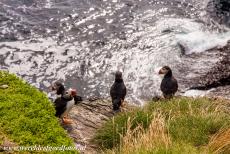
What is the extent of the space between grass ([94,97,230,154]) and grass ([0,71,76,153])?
161 centimetres

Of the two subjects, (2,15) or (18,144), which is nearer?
(18,144)

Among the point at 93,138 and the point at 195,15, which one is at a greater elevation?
the point at 195,15

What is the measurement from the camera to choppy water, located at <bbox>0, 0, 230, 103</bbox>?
22.4m

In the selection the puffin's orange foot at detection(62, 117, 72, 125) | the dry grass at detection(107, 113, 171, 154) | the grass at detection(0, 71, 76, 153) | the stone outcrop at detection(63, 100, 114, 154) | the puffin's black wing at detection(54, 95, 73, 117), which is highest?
the grass at detection(0, 71, 76, 153)

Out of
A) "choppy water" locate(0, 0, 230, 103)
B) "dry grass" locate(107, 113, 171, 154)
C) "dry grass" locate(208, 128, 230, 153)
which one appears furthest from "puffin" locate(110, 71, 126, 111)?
"dry grass" locate(208, 128, 230, 153)

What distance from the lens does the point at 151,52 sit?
959 inches

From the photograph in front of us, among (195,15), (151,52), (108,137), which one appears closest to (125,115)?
(108,137)

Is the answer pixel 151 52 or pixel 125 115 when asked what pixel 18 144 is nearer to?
pixel 125 115

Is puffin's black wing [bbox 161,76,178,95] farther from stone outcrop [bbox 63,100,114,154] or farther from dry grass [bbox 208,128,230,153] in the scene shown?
dry grass [bbox 208,128,230,153]

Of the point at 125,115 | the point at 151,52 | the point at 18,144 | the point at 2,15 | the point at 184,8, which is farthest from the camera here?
the point at 184,8

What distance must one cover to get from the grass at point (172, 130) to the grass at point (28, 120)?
1.61 metres

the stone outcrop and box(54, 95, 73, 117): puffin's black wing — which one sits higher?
box(54, 95, 73, 117): puffin's black wing

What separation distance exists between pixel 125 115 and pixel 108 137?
913mm

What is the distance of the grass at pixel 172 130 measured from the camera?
1092cm
